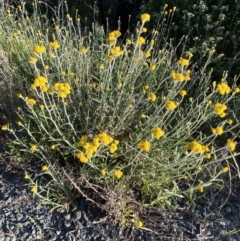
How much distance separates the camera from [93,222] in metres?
2.52

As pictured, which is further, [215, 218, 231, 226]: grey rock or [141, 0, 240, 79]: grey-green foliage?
[141, 0, 240, 79]: grey-green foliage

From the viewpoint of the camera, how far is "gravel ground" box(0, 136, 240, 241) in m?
2.46

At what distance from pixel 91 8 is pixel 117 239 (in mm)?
3862

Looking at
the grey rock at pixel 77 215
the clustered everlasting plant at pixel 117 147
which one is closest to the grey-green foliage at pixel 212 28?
the clustered everlasting plant at pixel 117 147

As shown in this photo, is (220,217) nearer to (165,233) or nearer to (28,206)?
(165,233)

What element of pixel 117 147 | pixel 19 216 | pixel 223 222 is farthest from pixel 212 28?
pixel 19 216

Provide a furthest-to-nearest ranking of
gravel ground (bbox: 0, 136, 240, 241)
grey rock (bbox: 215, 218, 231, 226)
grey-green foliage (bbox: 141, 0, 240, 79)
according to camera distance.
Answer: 1. grey-green foliage (bbox: 141, 0, 240, 79)
2. grey rock (bbox: 215, 218, 231, 226)
3. gravel ground (bbox: 0, 136, 240, 241)

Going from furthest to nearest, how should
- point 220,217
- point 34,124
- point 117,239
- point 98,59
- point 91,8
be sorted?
1. point 91,8
2. point 98,59
3. point 34,124
4. point 220,217
5. point 117,239

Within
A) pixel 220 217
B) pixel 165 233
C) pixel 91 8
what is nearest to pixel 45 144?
pixel 165 233

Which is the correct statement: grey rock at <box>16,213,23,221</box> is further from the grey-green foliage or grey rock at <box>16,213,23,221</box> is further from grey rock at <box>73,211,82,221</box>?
the grey-green foliage

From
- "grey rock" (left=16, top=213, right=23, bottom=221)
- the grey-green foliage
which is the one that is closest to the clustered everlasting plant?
"grey rock" (left=16, top=213, right=23, bottom=221)

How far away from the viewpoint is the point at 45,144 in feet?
8.97

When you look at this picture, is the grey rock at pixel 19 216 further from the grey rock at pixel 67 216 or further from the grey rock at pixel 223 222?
the grey rock at pixel 223 222

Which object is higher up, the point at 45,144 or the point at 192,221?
the point at 45,144
